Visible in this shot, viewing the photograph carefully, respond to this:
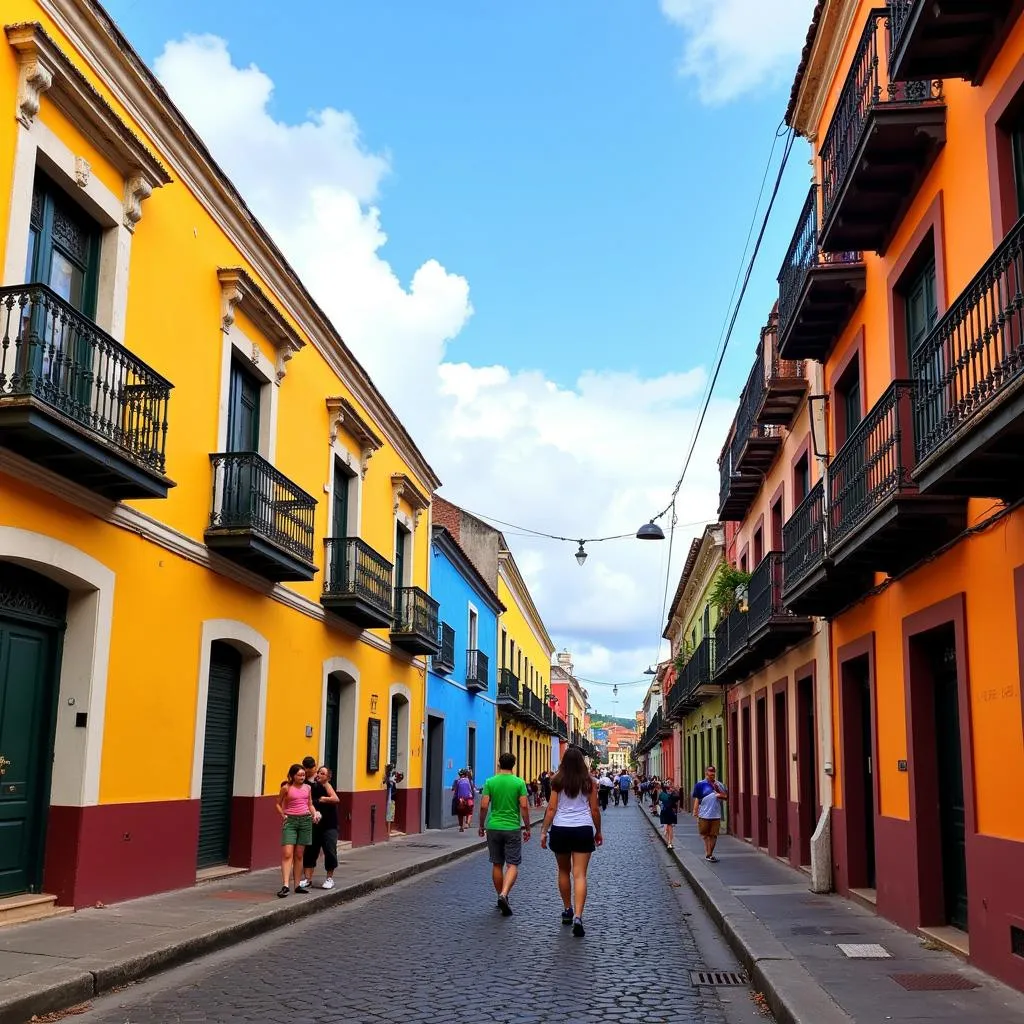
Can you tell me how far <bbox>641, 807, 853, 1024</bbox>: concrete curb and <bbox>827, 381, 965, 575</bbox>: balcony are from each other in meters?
3.26

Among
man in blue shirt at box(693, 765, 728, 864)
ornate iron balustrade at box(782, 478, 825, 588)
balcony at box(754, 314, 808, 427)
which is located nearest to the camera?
ornate iron balustrade at box(782, 478, 825, 588)

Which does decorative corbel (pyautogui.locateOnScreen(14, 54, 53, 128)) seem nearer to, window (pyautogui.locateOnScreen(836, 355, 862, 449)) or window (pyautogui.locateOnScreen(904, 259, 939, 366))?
window (pyautogui.locateOnScreen(904, 259, 939, 366))

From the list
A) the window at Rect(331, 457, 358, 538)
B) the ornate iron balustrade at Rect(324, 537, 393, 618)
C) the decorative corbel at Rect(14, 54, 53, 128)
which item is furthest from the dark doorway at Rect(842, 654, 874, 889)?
the decorative corbel at Rect(14, 54, 53, 128)

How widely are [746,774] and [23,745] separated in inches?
611

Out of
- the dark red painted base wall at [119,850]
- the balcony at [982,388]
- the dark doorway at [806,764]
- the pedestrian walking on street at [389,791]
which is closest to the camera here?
the balcony at [982,388]

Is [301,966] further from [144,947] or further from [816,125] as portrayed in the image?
[816,125]

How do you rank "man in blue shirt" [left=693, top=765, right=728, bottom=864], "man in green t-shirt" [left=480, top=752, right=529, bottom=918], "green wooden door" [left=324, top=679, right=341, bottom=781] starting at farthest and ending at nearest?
"green wooden door" [left=324, top=679, right=341, bottom=781]
"man in blue shirt" [left=693, top=765, right=728, bottom=864]
"man in green t-shirt" [left=480, top=752, right=529, bottom=918]

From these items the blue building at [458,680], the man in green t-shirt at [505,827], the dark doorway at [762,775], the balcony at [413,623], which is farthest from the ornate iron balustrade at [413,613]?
the man in green t-shirt at [505,827]

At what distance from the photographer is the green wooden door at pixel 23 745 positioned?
9211mm

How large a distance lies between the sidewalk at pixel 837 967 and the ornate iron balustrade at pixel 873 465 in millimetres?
3288

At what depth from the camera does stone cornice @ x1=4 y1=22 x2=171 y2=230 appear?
8.84 metres

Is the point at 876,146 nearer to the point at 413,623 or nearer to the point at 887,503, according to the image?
the point at 887,503

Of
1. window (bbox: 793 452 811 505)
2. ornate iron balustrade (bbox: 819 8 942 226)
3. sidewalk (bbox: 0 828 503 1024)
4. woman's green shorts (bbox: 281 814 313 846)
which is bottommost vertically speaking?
sidewalk (bbox: 0 828 503 1024)

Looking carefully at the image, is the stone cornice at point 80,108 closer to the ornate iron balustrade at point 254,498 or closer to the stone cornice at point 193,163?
the stone cornice at point 193,163
